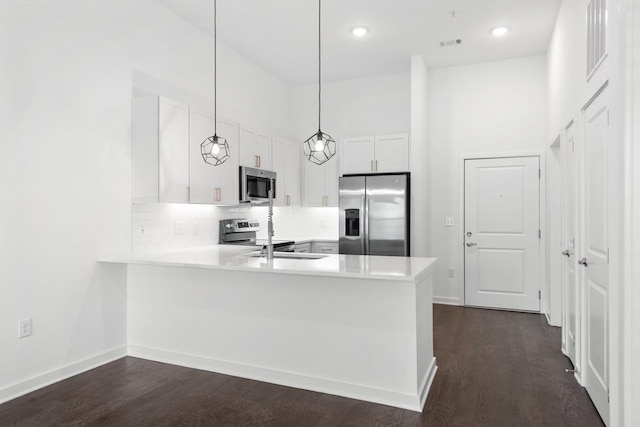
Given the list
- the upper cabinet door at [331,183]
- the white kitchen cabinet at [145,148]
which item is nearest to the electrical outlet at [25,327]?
the white kitchen cabinet at [145,148]

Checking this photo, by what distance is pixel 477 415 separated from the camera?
8.08 ft

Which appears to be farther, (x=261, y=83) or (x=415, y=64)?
(x=261, y=83)

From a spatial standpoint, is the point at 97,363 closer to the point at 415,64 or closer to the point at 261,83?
the point at 261,83

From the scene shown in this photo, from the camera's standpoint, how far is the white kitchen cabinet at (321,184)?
583 cm

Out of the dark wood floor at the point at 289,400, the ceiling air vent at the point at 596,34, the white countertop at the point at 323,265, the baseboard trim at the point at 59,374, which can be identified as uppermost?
the ceiling air vent at the point at 596,34

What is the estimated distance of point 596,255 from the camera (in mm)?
2533

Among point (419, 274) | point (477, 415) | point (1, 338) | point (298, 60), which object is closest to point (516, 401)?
point (477, 415)

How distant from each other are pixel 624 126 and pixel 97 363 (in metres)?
3.82

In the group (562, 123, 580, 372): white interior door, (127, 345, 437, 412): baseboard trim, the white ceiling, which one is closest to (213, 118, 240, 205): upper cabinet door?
the white ceiling

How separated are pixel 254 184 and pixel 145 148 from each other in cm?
149

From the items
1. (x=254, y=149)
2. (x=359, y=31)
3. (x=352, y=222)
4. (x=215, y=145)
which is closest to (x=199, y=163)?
(x=215, y=145)

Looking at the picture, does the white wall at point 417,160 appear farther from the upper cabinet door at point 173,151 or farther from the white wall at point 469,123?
the upper cabinet door at point 173,151

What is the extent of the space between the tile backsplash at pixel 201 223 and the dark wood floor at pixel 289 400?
1.10 m

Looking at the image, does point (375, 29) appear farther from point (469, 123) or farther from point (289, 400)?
point (289, 400)
